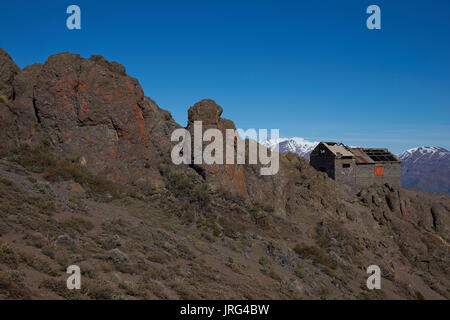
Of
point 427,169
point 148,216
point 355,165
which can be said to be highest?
point 427,169

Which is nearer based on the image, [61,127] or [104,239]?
[104,239]

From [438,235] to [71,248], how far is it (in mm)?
42005

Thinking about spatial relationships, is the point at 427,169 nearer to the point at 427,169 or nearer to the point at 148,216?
the point at 427,169

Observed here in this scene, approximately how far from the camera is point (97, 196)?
682 inches

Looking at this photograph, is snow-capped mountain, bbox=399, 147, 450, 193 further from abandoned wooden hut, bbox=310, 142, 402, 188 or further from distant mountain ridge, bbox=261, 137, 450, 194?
abandoned wooden hut, bbox=310, 142, 402, 188

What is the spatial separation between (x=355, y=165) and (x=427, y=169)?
16068 centimetres

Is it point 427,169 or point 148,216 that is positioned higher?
point 427,169

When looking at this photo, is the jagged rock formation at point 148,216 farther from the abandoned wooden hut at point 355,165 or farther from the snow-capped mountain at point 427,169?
the snow-capped mountain at point 427,169

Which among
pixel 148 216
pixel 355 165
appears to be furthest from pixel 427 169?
pixel 148 216

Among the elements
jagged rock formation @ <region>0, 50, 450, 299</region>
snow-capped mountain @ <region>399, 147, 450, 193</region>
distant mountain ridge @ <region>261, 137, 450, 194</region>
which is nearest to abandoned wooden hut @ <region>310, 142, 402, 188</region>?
jagged rock formation @ <region>0, 50, 450, 299</region>

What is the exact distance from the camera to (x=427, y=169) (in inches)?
6767

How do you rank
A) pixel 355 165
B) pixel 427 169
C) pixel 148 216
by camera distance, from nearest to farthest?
pixel 148 216 < pixel 355 165 < pixel 427 169

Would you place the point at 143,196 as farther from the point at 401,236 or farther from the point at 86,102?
the point at 401,236
